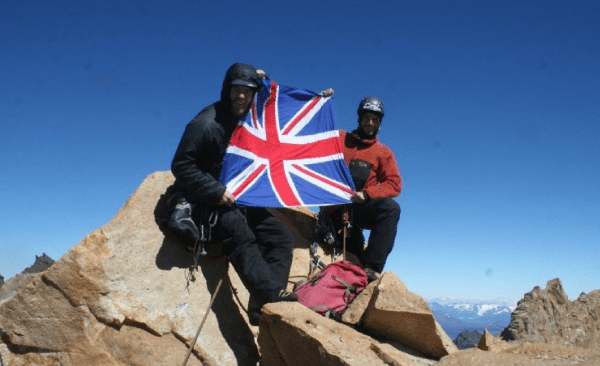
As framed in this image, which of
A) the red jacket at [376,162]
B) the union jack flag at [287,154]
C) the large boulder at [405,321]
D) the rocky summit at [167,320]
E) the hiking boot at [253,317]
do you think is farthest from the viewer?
the red jacket at [376,162]

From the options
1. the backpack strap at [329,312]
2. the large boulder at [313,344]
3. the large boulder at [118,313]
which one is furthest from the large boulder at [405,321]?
the large boulder at [118,313]

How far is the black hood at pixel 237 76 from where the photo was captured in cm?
642

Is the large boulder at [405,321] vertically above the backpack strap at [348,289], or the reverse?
the backpack strap at [348,289]

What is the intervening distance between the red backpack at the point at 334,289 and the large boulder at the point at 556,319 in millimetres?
7297

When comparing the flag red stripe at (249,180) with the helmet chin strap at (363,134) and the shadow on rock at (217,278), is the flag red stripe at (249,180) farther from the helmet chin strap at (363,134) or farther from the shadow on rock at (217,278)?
the helmet chin strap at (363,134)

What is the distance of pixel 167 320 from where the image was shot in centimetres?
575

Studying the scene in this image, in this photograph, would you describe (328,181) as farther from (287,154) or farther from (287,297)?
(287,297)

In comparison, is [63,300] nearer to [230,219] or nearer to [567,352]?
[230,219]

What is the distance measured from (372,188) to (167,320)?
13.6 feet

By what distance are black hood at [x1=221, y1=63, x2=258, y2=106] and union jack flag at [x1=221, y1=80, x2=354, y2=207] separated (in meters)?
0.64

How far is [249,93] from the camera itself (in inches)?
261

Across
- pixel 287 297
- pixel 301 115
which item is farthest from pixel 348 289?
pixel 301 115

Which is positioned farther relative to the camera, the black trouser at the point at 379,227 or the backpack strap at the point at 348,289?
the black trouser at the point at 379,227

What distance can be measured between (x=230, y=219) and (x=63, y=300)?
2.28 meters
